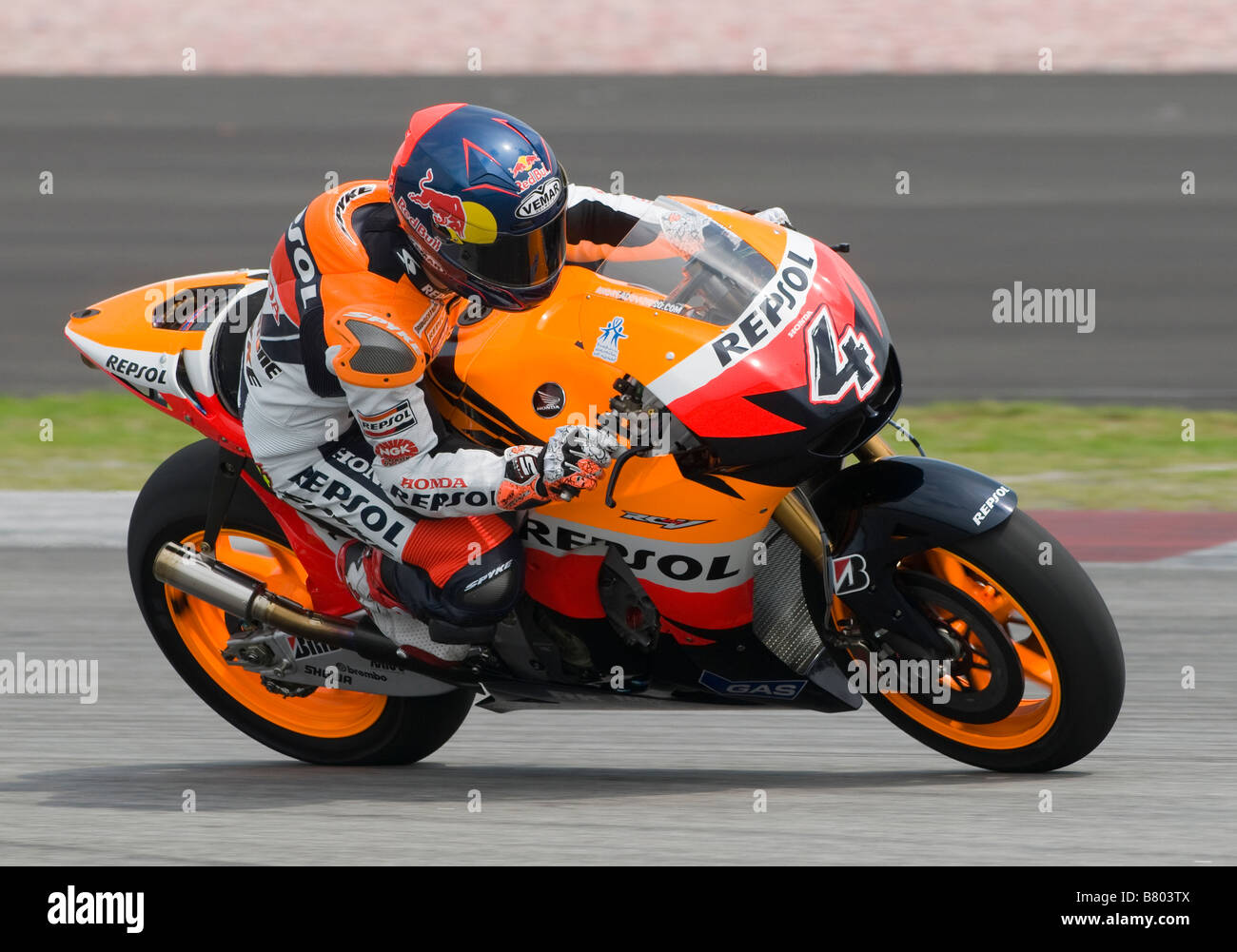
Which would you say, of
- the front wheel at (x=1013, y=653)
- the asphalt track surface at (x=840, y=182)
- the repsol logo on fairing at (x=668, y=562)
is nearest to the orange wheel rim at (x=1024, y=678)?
the front wheel at (x=1013, y=653)

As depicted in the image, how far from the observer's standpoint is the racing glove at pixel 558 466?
3.98 meters

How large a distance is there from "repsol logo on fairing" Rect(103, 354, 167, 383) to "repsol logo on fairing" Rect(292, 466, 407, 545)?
0.59 meters

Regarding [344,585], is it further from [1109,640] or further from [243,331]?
[1109,640]

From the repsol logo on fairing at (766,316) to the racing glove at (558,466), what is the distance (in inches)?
12.8

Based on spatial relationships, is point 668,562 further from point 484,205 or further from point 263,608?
point 263,608

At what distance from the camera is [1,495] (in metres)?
7.93

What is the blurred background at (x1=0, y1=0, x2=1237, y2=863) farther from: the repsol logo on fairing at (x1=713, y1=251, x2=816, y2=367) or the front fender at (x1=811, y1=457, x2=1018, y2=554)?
the repsol logo on fairing at (x1=713, y1=251, x2=816, y2=367)

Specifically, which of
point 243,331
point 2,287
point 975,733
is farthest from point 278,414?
point 2,287

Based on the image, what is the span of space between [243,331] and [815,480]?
150cm

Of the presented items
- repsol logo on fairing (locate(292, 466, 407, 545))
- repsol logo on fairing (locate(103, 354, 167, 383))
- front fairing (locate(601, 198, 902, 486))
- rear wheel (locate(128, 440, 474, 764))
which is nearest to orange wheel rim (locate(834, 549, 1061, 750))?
front fairing (locate(601, 198, 902, 486))

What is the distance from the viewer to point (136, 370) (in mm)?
4793

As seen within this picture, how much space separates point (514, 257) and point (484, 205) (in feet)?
0.41
